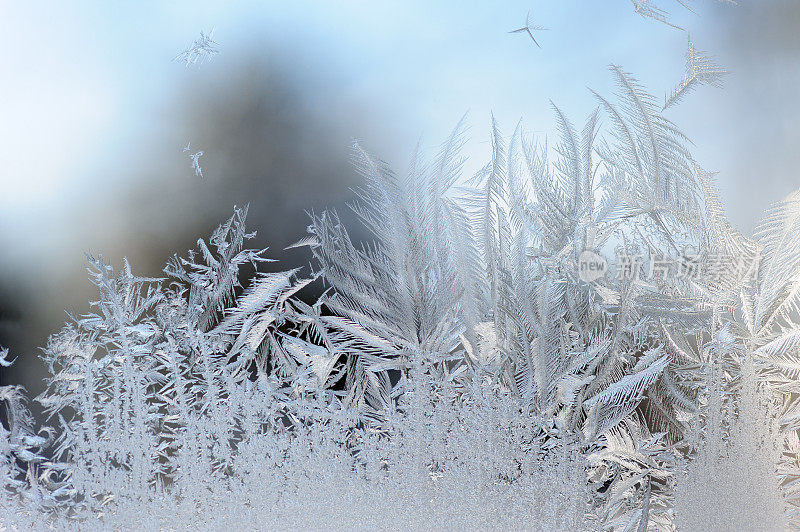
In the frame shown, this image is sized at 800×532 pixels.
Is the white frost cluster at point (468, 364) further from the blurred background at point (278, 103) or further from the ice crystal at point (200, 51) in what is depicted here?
the ice crystal at point (200, 51)

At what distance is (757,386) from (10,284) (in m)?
1.59

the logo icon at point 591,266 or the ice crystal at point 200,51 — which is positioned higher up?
the ice crystal at point 200,51

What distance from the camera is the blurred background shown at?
4.32 feet

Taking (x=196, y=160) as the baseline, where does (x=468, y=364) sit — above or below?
below

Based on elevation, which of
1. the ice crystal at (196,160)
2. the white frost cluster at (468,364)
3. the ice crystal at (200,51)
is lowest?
the white frost cluster at (468,364)

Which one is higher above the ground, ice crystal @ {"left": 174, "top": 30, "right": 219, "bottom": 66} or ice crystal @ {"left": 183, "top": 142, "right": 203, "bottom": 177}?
ice crystal @ {"left": 174, "top": 30, "right": 219, "bottom": 66}

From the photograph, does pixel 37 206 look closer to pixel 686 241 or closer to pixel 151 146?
pixel 151 146

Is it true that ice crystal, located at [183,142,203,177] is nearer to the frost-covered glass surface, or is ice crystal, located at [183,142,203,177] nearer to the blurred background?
the blurred background

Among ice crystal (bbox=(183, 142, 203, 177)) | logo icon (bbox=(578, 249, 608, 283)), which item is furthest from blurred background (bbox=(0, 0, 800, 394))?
logo icon (bbox=(578, 249, 608, 283))

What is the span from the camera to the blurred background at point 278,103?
4.32ft

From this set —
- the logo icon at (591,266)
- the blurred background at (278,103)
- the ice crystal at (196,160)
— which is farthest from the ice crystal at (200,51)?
the logo icon at (591,266)

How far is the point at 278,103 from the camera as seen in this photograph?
136cm

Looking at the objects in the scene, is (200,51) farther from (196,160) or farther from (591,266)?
(591,266)

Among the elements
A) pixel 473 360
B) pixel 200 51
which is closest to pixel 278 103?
pixel 200 51
